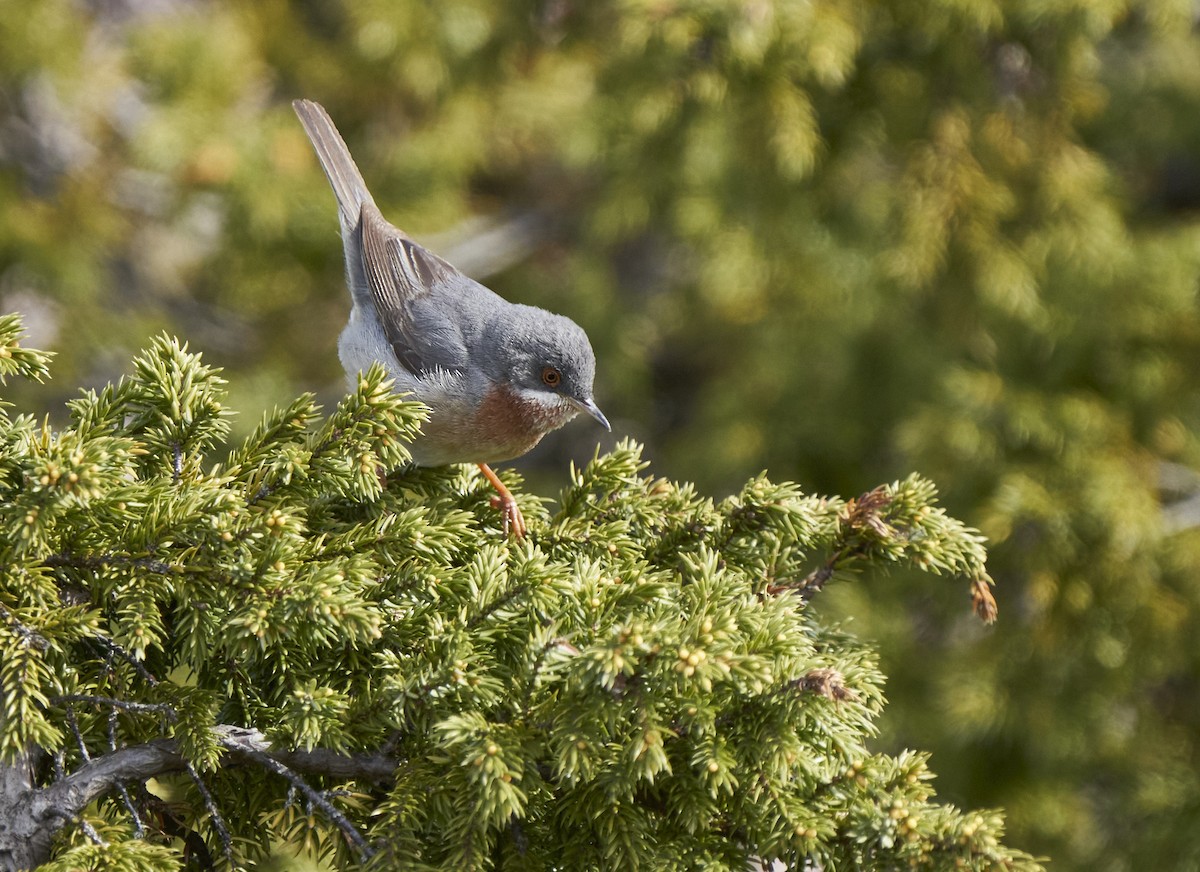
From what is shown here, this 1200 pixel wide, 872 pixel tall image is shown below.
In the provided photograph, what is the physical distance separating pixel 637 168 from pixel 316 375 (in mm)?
3140

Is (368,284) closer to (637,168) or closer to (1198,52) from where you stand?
(637,168)

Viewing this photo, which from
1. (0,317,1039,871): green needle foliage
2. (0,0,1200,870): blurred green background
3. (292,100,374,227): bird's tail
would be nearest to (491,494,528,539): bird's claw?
(0,317,1039,871): green needle foliage

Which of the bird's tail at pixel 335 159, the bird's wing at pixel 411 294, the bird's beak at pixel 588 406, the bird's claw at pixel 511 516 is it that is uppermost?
the bird's tail at pixel 335 159

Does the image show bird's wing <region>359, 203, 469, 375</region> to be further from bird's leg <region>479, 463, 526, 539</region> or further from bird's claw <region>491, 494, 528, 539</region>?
bird's claw <region>491, 494, 528, 539</region>

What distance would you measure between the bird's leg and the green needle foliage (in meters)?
0.44

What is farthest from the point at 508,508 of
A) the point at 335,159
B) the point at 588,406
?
the point at 335,159

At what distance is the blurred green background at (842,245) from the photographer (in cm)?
546

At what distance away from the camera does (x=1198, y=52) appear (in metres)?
6.86

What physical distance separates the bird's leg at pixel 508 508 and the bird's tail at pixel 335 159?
1.57 meters

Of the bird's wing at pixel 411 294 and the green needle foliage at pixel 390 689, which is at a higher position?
the bird's wing at pixel 411 294

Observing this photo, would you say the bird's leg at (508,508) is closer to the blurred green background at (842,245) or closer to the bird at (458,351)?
the bird at (458,351)

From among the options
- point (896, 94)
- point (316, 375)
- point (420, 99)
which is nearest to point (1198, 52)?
point (896, 94)

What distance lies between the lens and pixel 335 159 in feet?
14.8

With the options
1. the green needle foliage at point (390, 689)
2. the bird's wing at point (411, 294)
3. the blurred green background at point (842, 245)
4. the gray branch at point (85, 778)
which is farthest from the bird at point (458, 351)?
the blurred green background at point (842, 245)
